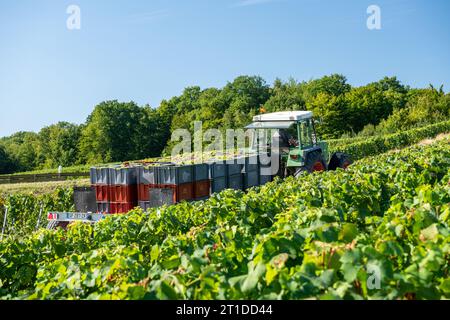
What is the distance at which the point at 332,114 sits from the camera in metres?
60.9

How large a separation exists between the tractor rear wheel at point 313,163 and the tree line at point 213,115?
38072mm

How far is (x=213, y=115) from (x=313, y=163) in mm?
55066

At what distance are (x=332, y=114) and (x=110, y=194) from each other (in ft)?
176

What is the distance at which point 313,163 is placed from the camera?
1342 cm

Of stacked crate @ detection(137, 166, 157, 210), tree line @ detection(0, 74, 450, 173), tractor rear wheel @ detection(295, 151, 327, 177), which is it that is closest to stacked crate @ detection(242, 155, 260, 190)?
tractor rear wheel @ detection(295, 151, 327, 177)

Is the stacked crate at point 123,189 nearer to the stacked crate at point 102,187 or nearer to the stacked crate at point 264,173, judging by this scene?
the stacked crate at point 102,187

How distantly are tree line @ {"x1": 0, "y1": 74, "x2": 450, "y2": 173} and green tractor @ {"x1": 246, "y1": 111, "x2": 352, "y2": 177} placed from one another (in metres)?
38.3

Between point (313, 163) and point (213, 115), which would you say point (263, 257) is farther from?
point (213, 115)

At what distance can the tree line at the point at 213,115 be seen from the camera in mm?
60938

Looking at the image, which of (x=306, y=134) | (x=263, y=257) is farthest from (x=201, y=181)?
(x=263, y=257)

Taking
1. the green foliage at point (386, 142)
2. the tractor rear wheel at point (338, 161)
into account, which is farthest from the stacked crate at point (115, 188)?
the green foliage at point (386, 142)

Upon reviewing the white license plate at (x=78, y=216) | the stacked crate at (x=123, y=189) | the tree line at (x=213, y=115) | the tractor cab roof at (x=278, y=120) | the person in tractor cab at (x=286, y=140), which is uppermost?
the tree line at (x=213, y=115)
